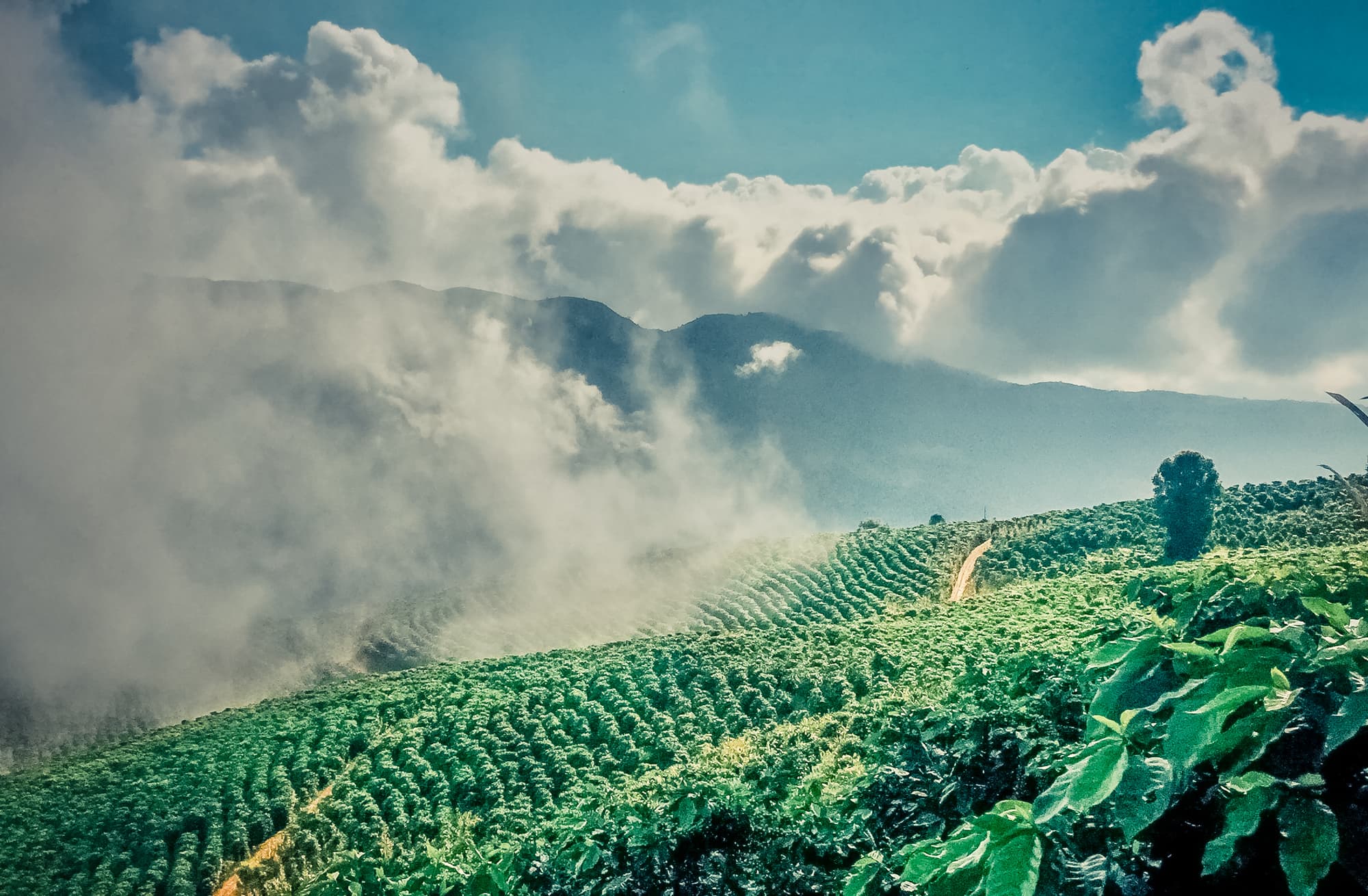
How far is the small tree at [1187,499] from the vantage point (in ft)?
92.7

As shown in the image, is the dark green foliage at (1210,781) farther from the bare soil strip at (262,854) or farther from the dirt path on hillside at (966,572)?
the dirt path on hillside at (966,572)

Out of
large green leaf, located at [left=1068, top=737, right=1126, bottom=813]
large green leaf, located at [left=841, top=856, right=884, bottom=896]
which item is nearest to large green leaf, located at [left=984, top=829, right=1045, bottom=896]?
large green leaf, located at [left=1068, top=737, right=1126, bottom=813]

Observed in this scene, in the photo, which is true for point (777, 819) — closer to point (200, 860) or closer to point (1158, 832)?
point (1158, 832)

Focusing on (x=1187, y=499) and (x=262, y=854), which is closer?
(x=262, y=854)

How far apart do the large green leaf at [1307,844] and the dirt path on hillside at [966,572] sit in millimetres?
27384

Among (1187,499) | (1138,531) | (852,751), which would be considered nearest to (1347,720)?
(852,751)

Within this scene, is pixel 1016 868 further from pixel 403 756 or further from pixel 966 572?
pixel 966 572

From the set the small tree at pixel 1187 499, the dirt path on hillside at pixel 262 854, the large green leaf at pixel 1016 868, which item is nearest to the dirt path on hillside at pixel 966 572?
the small tree at pixel 1187 499

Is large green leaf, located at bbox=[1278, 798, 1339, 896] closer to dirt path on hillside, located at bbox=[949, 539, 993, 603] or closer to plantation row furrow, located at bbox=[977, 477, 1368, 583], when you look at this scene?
dirt path on hillside, located at bbox=[949, 539, 993, 603]

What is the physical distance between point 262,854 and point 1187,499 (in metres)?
30.6

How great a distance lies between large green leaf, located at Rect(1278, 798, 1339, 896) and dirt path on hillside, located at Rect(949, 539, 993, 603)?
2738cm

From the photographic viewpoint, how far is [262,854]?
49.4ft

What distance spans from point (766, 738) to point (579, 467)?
162849 millimetres

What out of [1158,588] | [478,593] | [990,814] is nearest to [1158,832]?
[990,814]
